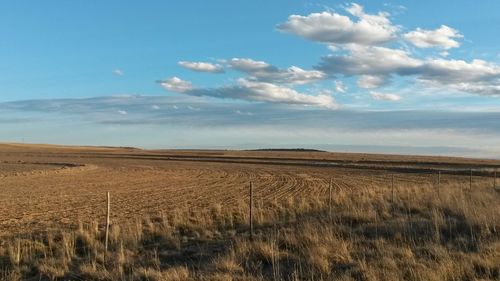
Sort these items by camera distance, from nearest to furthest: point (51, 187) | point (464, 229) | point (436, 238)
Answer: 1. point (436, 238)
2. point (464, 229)
3. point (51, 187)

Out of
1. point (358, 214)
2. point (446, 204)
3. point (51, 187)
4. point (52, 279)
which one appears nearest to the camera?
point (52, 279)

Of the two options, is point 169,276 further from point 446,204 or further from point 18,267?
point 446,204

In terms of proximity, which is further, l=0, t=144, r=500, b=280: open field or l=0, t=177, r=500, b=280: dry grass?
l=0, t=144, r=500, b=280: open field

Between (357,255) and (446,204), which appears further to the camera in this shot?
(446,204)

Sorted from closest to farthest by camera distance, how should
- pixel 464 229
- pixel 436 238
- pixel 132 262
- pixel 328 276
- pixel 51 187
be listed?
1. pixel 328 276
2. pixel 132 262
3. pixel 436 238
4. pixel 464 229
5. pixel 51 187

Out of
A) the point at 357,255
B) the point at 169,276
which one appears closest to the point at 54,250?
the point at 169,276

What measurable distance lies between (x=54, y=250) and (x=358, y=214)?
8.63m

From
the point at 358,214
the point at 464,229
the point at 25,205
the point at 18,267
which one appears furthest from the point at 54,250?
the point at 25,205

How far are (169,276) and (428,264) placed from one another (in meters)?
4.44

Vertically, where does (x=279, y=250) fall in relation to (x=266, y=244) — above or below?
below

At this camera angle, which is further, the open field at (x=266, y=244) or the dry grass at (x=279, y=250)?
the open field at (x=266, y=244)

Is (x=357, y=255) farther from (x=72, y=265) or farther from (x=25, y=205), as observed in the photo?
(x=25, y=205)

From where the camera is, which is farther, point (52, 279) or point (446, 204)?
point (446, 204)

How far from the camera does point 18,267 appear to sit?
11.4 metres
